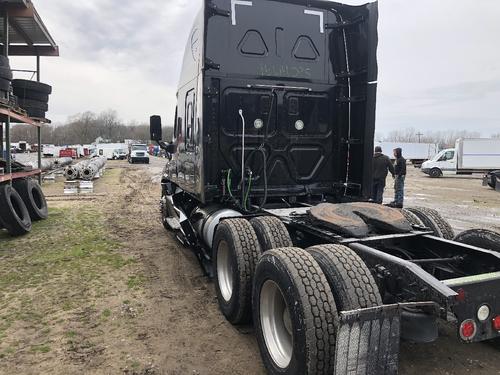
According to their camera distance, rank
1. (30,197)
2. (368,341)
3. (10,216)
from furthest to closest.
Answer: (30,197), (10,216), (368,341)

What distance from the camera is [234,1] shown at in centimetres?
519

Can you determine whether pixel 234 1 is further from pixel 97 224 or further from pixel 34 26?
pixel 34 26

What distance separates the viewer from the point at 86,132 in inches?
3922

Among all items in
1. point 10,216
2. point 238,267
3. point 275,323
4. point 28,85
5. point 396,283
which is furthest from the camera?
point 28,85

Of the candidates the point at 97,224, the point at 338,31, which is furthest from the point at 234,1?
the point at 97,224

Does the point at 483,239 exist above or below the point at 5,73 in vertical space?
below

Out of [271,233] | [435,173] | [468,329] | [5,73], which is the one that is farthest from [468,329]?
[435,173]

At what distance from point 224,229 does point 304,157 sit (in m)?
1.85

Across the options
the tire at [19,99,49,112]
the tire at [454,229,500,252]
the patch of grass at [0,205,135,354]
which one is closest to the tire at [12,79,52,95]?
the tire at [19,99,49,112]

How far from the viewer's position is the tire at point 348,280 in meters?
2.70

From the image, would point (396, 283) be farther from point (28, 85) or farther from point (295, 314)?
point (28, 85)

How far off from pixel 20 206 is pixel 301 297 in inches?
311

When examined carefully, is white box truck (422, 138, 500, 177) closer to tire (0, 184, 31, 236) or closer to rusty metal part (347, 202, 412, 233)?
tire (0, 184, 31, 236)

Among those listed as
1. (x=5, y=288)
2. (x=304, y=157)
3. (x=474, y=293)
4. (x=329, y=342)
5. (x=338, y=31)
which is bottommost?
(x=5, y=288)
